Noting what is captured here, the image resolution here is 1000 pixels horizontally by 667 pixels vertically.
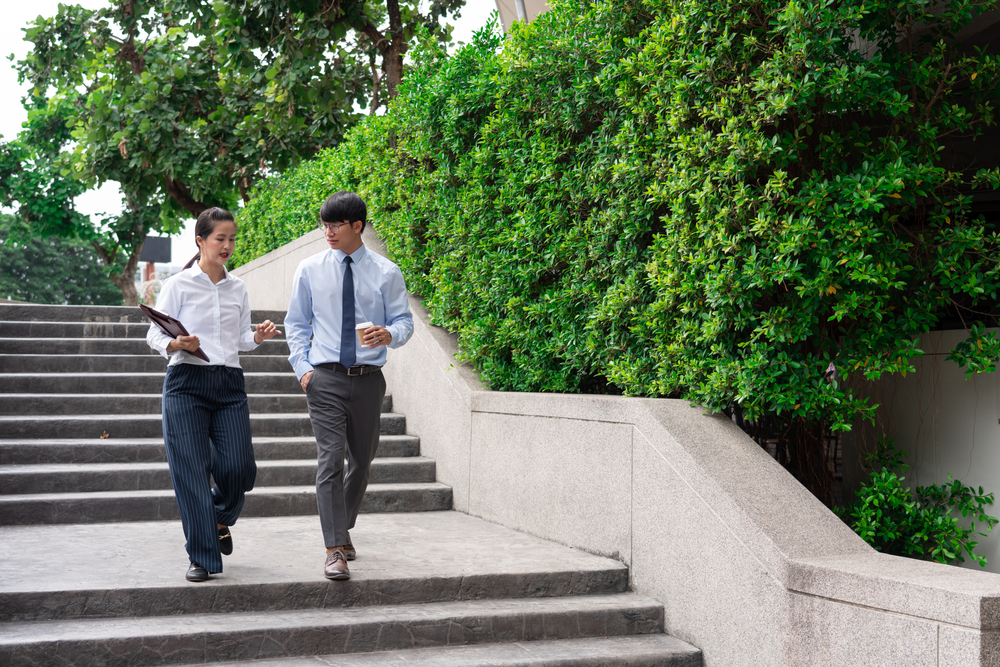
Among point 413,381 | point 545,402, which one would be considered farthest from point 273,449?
point 545,402

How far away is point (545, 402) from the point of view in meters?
5.31

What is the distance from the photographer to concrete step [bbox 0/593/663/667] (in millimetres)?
3420

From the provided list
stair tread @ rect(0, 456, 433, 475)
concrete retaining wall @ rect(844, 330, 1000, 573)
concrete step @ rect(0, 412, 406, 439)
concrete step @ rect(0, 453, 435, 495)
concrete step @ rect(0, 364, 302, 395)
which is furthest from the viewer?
concrete step @ rect(0, 364, 302, 395)

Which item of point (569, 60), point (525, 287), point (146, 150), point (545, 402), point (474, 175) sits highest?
point (146, 150)

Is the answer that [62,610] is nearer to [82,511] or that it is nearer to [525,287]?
[82,511]

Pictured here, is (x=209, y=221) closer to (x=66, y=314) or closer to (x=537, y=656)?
(x=537, y=656)

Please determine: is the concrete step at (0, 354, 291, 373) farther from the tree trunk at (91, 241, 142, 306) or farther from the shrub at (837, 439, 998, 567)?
the tree trunk at (91, 241, 142, 306)

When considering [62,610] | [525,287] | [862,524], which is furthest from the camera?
[525,287]

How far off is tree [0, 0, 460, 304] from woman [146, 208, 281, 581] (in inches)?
293

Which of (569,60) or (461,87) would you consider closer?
(569,60)

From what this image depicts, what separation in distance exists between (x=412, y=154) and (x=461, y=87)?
929 mm

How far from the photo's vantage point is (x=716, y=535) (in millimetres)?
3805

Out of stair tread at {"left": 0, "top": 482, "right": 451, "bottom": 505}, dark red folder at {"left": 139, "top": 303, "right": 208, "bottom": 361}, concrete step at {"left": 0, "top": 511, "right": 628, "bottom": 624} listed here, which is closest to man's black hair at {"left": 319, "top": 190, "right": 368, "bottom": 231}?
dark red folder at {"left": 139, "top": 303, "right": 208, "bottom": 361}

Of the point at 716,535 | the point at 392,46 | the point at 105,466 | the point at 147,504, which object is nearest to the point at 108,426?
the point at 105,466
